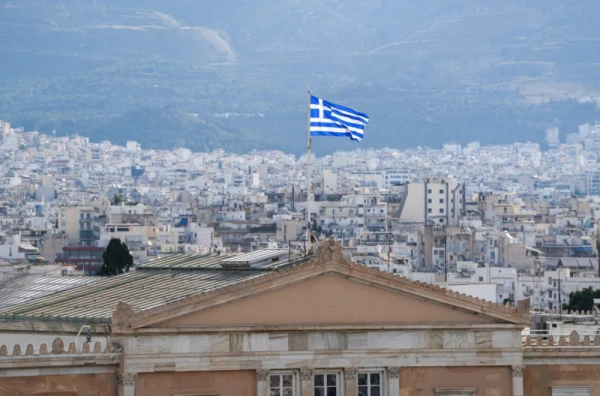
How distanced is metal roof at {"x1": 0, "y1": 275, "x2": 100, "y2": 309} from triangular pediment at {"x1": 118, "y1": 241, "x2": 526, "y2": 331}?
929cm

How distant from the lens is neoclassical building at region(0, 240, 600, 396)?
35.6 m

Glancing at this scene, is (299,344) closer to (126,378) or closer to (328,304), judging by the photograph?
(328,304)

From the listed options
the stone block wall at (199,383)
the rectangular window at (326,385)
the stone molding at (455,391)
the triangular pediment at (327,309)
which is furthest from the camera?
the stone molding at (455,391)

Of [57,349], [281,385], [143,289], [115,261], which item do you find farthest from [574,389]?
[115,261]

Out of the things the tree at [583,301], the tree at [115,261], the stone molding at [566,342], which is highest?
the tree at [115,261]

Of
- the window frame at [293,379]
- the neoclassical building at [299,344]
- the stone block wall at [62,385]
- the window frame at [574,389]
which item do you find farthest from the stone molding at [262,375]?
the window frame at [574,389]

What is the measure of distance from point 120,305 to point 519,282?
368ft

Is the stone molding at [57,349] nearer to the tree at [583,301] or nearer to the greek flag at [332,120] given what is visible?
the greek flag at [332,120]

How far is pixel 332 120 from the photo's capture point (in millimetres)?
43719

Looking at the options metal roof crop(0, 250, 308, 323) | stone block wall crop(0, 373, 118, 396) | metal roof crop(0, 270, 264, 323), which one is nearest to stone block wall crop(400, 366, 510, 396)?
metal roof crop(0, 250, 308, 323)

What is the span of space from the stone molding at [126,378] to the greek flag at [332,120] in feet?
28.2

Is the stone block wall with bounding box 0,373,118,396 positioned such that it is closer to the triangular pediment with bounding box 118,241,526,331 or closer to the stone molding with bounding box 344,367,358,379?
the triangular pediment with bounding box 118,241,526,331

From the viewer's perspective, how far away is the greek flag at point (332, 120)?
43188mm

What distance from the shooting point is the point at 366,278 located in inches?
1462
